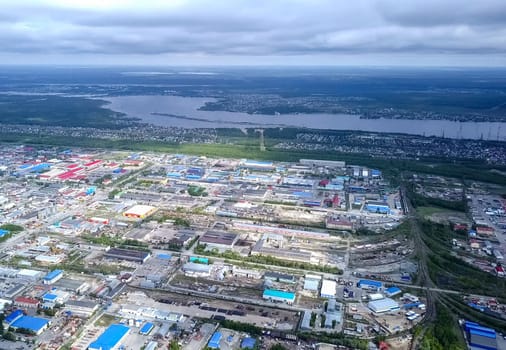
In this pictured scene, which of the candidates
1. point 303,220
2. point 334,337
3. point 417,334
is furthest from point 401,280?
point 303,220

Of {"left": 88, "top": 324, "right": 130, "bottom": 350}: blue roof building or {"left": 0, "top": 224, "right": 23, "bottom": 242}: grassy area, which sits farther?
{"left": 0, "top": 224, "right": 23, "bottom": 242}: grassy area

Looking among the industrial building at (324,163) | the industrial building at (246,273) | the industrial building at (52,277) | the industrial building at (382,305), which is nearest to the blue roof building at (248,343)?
the industrial building at (246,273)

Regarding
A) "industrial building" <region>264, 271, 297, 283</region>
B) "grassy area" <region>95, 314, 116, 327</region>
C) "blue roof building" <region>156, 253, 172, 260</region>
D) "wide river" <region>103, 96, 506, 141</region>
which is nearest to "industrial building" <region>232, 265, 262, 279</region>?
"industrial building" <region>264, 271, 297, 283</region>

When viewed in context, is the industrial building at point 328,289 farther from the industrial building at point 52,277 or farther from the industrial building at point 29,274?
the industrial building at point 29,274

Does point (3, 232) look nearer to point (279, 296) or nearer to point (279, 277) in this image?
point (279, 277)

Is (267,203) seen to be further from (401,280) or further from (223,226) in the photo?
(401,280)

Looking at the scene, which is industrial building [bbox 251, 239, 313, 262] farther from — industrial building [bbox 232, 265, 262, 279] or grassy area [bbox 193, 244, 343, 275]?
industrial building [bbox 232, 265, 262, 279]
